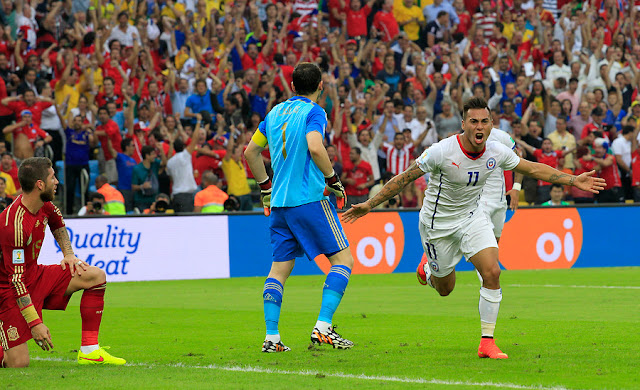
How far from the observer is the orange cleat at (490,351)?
25.1ft

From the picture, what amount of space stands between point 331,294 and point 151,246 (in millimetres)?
10245

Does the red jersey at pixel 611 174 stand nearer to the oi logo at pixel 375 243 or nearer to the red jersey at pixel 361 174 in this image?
the red jersey at pixel 361 174

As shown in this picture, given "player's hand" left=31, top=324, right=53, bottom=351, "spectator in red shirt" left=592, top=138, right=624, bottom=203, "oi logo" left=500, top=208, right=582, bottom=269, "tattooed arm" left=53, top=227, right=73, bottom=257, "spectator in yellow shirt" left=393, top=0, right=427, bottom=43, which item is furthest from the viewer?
"spectator in yellow shirt" left=393, top=0, right=427, bottom=43

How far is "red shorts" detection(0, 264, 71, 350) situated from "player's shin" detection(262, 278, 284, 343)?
1670 mm

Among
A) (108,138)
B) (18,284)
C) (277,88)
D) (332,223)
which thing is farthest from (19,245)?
(277,88)

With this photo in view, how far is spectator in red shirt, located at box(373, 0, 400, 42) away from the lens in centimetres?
2564

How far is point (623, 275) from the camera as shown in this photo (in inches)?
709

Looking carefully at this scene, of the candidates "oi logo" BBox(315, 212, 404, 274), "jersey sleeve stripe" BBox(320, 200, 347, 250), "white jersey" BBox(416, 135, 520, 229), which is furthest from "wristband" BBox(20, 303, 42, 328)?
"oi logo" BBox(315, 212, 404, 274)

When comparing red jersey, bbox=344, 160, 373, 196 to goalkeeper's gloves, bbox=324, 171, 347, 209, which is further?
red jersey, bbox=344, 160, 373, 196

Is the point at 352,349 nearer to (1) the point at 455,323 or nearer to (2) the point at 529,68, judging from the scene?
(1) the point at 455,323

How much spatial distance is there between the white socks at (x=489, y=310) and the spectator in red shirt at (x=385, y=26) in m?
18.4

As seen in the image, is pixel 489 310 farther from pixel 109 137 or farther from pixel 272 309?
pixel 109 137

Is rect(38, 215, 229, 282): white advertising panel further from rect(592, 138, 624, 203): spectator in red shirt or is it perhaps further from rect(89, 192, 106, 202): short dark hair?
rect(592, 138, 624, 203): spectator in red shirt

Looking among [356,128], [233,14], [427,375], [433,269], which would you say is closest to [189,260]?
[356,128]
